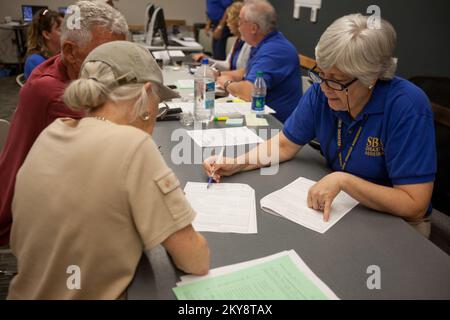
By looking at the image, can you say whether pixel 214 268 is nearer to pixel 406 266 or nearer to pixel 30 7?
pixel 406 266

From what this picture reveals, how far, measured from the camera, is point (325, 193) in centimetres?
125

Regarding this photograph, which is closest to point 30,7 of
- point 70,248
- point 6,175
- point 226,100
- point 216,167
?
point 226,100

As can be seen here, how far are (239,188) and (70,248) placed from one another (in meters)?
0.72

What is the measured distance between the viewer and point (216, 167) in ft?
4.82

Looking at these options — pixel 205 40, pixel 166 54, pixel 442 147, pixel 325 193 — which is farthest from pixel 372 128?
pixel 205 40

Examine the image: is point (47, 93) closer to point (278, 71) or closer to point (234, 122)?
point (234, 122)

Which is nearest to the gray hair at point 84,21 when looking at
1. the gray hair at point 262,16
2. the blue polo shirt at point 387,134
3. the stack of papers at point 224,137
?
the stack of papers at point 224,137

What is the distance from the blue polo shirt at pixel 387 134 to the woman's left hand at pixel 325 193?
228mm

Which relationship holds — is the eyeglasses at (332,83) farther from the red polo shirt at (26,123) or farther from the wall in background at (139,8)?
the wall in background at (139,8)

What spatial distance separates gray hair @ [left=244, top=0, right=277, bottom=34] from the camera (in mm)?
2830

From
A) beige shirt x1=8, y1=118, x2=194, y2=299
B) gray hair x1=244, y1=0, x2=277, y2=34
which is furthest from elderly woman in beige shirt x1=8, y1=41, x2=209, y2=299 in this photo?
gray hair x1=244, y1=0, x2=277, y2=34

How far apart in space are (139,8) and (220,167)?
21.1 feet

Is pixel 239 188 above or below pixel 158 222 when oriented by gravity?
below

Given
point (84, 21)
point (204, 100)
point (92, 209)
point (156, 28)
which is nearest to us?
point (92, 209)
